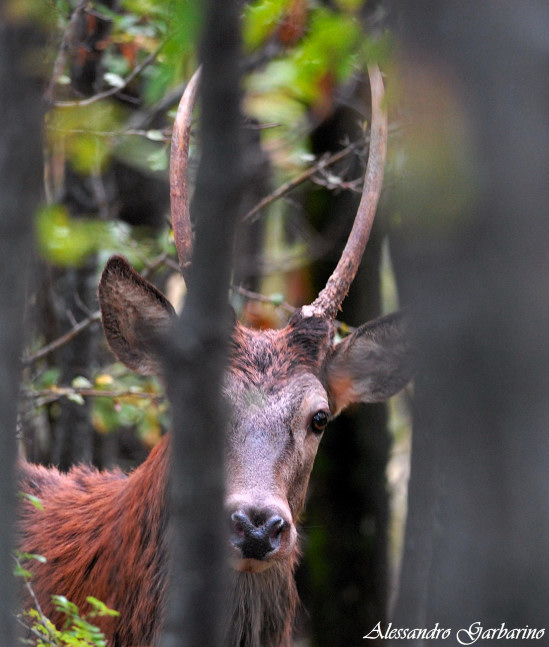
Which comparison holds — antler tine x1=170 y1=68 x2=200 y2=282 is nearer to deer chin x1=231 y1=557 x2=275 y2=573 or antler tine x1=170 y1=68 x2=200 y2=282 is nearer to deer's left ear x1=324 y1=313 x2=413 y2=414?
deer's left ear x1=324 y1=313 x2=413 y2=414

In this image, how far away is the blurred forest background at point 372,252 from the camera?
2111 mm

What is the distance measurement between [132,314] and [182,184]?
709mm

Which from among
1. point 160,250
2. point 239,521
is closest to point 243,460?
point 239,521

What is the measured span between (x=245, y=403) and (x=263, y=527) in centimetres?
75

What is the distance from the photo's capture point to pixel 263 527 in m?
3.98

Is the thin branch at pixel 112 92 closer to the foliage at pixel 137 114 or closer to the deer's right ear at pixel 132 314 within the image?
the foliage at pixel 137 114

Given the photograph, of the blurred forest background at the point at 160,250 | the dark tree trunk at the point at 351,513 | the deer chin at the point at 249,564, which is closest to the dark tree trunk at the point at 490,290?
the deer chin at the point at 249,564

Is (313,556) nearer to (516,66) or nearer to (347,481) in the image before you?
(347,481)

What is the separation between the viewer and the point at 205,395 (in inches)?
74.4

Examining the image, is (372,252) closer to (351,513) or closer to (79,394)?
(351,513)

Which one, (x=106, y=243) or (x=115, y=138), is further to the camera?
(x=115, y=138)

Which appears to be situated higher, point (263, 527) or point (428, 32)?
point (428, 32)

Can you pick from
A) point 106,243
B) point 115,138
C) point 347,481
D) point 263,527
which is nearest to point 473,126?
point 263,527

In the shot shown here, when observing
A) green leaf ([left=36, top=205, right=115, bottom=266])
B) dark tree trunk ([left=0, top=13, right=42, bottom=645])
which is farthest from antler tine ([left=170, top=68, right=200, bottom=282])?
dark tree trunk ([left=0, top=13, right=42, bottom=645])
